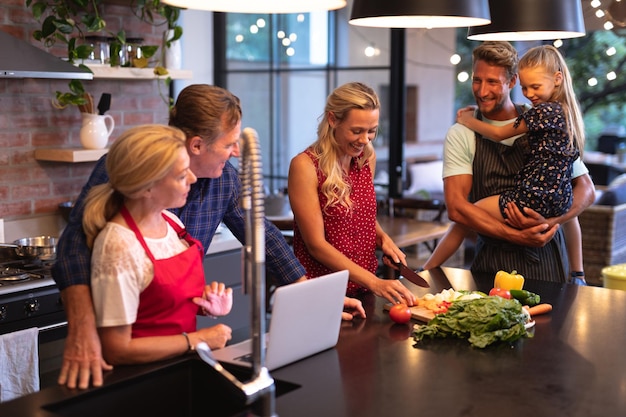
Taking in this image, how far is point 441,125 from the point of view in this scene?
28.0 feet

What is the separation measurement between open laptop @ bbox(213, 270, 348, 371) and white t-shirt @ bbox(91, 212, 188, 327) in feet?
0.90

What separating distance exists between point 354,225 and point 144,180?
1129 mm

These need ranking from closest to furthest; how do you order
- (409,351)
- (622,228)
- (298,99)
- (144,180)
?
1. (144,180)
2. (409,351)
3. (622,228)
4. (298,99)

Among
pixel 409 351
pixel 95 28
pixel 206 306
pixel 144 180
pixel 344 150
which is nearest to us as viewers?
pixel 144 180

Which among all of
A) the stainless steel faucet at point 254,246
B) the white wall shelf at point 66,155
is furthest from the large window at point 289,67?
the stainless steel faucet at point 254,246

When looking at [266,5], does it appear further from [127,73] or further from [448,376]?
[127,73]

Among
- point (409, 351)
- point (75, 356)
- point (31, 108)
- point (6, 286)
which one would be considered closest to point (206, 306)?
point (75, 356)

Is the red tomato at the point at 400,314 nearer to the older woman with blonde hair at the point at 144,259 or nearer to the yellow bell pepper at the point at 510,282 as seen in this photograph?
the yellow bell pepper at the point at 510,282

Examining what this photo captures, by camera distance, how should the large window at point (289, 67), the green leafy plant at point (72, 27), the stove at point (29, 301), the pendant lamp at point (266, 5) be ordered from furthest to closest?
1. the large window at point (289, 67)
2. the green leafy plant at point (72, 27)
3. the stove at point (29, 301)
4. the pendant lamp at point (266, 5)

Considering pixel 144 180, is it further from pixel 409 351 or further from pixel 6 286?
pixel 6 286

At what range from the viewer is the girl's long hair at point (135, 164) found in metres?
1.87

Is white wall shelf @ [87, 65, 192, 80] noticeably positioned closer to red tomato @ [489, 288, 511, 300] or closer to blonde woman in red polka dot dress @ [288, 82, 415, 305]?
blonde woman in red polka dot dress @ [288, 82, 415, 305]

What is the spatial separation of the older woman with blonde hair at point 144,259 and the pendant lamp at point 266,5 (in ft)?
1.30

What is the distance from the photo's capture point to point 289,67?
621cm
